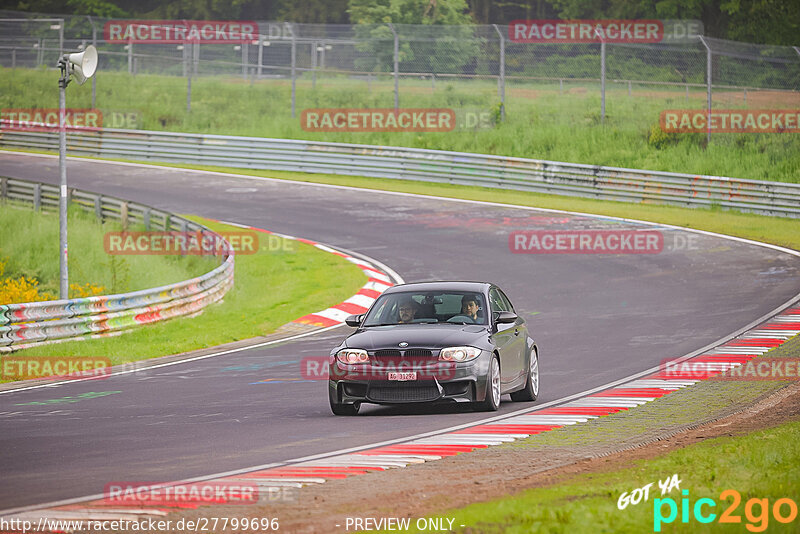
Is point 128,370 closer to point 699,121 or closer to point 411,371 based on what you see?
point 411,371

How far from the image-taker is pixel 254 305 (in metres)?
23.1

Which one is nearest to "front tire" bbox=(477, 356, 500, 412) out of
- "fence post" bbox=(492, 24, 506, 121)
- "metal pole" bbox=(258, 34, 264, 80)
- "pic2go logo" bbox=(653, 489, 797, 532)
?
"pic2go logo" bbox=(653, 489, 797, 532)

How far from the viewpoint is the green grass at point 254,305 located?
1838cm

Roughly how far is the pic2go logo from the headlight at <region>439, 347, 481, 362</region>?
4.97m

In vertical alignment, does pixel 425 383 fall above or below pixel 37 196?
below

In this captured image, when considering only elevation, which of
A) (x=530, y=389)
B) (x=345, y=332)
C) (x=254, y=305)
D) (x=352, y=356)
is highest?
(x=352, y=356)

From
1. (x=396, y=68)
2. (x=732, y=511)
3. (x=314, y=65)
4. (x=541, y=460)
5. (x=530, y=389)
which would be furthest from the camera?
(x=314, y=65)

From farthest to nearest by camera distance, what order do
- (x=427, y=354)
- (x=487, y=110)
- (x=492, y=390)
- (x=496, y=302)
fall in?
(x=487, y=110), (x=496, y=302), (x=492, y=390), (x=427, y=354)

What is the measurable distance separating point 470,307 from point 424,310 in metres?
0.53

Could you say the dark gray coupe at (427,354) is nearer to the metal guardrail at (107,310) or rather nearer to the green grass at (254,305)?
the green grass at (254,305)

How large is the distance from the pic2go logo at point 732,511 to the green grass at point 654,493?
0.02m

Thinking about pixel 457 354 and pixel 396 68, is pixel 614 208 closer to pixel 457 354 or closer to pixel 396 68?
pixel 396 68

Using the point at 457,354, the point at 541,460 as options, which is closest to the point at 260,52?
the point at 457,354

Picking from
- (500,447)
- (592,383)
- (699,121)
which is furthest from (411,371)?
(699,121)
